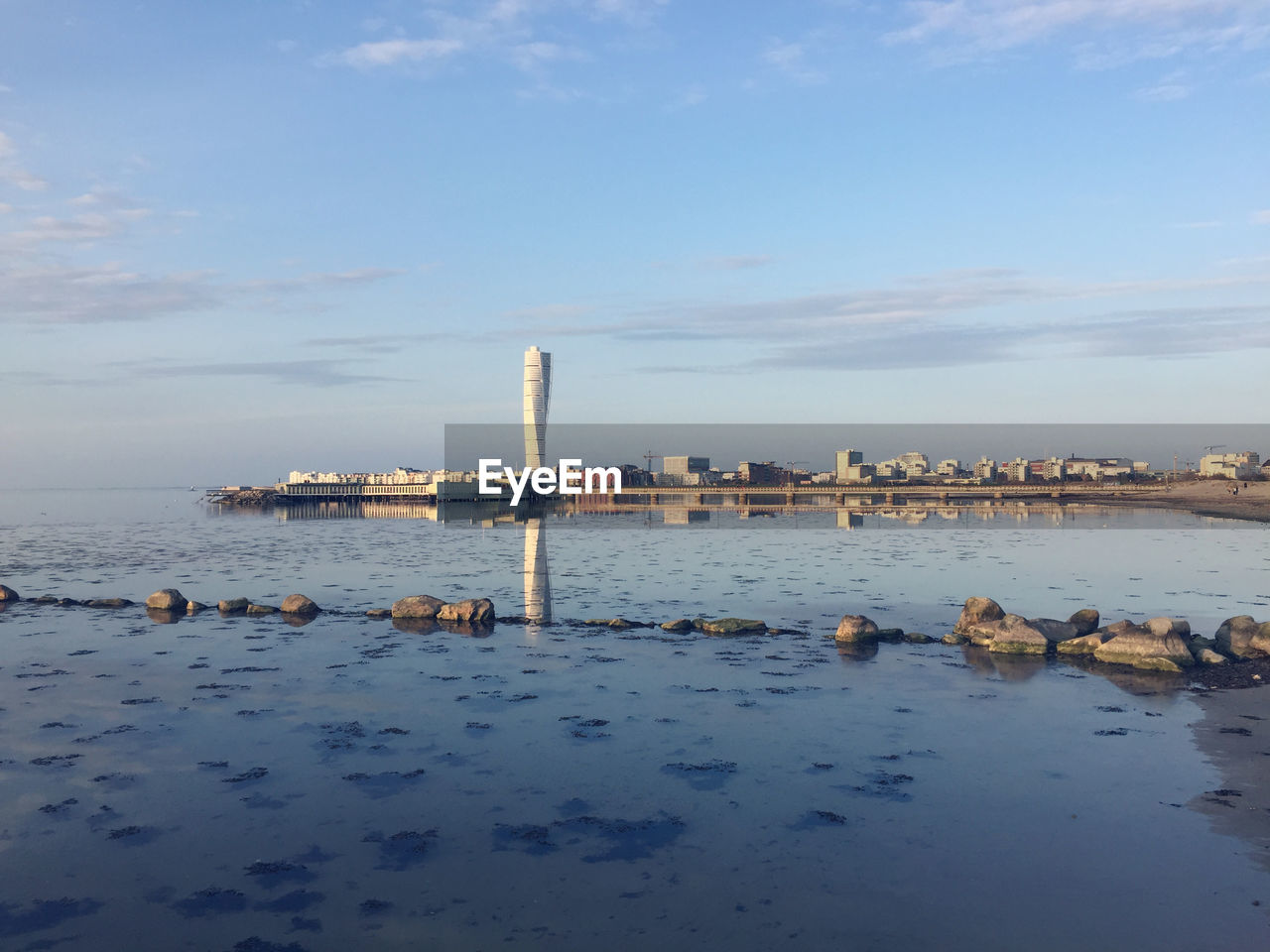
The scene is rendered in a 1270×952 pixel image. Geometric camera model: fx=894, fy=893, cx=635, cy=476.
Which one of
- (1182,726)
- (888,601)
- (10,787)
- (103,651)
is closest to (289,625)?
(103,651)

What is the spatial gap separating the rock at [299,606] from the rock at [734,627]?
12486 millimetres

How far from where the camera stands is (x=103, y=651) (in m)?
22.5

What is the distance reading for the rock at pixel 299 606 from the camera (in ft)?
91.6

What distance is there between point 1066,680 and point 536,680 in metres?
11.2

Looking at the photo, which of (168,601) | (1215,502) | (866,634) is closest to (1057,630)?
(866,634)

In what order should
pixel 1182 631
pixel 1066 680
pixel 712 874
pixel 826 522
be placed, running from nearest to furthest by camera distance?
pixel 712 874 → pixel 1066 680 → pixel 1182 631 → pixel 826 522

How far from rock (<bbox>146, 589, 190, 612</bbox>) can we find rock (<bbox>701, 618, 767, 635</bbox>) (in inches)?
681

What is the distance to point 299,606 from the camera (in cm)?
2806

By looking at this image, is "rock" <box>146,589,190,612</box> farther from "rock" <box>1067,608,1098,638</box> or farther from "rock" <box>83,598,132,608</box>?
"rock" <box>1067,608,1098,638</box>

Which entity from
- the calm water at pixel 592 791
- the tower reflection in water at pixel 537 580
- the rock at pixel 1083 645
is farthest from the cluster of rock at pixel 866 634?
the tower reflection in water at pixel 537 580

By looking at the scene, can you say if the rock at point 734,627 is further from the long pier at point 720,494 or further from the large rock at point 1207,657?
the long pier at point 720,494

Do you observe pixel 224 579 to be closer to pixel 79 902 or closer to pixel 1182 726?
pixel 79 902

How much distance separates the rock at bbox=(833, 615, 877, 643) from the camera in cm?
2292

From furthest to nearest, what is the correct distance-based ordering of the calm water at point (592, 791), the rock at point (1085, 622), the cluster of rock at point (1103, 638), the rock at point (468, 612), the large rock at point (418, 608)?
1. the large rock at point (418, 608)
2. the rock at point (468, 612)
3. the rock at point (1085, 622)
4. the cluster of rock at point (1103, 638)
5. the calm water at point (592, 791)
